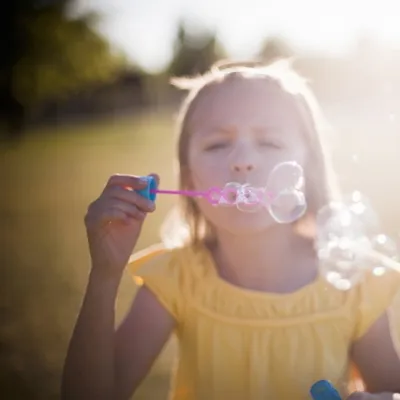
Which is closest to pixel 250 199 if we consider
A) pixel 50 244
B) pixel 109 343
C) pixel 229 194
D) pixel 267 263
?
pixel 229 194

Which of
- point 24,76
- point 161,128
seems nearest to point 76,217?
point 161,128

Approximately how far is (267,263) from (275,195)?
11 cm

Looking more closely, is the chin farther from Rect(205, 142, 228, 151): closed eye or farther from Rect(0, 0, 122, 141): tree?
Rect(0, 0, 122, 141): tree

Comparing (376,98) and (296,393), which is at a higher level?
(376,98)

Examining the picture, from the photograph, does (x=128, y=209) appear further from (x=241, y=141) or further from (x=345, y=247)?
(x=345, y=247)

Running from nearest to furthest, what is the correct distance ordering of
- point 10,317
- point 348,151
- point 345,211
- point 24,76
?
point 345,211, point 10,317, point 348,151, point 24,76

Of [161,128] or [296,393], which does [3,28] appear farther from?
[296,393]

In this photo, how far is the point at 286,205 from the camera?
1138 mm

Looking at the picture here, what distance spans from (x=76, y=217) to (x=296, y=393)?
101 inches

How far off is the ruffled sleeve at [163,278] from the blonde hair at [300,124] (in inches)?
2.7

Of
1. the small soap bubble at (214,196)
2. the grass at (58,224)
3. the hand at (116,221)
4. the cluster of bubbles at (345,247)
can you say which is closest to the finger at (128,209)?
the hand at (116,221)

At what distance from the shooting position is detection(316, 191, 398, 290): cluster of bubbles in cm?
116

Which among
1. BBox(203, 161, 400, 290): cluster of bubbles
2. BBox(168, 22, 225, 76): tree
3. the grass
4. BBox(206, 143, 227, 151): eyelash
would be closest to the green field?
the grass

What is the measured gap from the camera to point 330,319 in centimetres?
113
